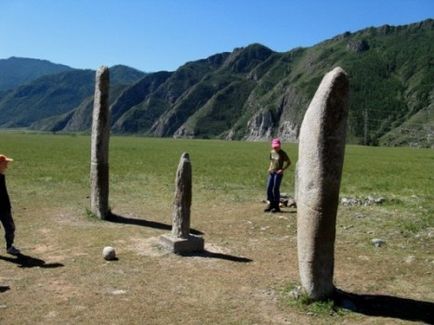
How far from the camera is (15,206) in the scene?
1938 cm

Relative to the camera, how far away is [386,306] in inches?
372

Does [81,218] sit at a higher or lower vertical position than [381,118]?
lower

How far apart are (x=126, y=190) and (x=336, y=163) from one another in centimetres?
1690

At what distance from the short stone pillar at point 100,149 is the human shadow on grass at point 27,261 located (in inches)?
195

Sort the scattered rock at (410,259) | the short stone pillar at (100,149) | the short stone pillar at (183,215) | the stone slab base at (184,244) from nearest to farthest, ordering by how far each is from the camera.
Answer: the scattered rock at (410,259)
the stone slab base at (184,244)
the short stone pillar at (183,215)
the short stone pillar at (100,149)

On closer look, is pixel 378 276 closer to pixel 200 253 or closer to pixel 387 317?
pixel 387 317

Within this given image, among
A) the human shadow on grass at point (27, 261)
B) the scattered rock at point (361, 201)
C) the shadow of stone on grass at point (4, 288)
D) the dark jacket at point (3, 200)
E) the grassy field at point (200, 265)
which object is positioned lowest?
the shadow of stone on grass at point (4, 288)

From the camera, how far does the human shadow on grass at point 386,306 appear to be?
29.5 feet

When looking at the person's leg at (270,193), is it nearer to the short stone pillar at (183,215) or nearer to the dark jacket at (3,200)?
the short stone pillar at (183,215)

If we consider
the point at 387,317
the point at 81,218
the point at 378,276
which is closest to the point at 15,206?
the point at 81,218

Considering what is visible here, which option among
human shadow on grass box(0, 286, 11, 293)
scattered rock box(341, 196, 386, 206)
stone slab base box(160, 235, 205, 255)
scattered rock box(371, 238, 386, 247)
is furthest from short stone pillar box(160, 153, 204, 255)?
scattered rock box(341, 196, 386, 206)

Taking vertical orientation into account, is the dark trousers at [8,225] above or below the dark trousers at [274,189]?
below

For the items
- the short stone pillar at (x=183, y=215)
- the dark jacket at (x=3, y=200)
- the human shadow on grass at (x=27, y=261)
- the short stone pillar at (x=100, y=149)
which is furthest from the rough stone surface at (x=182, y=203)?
the short stone pillar at (x=100, y=149)

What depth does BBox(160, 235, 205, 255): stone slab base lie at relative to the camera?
12.7 m
